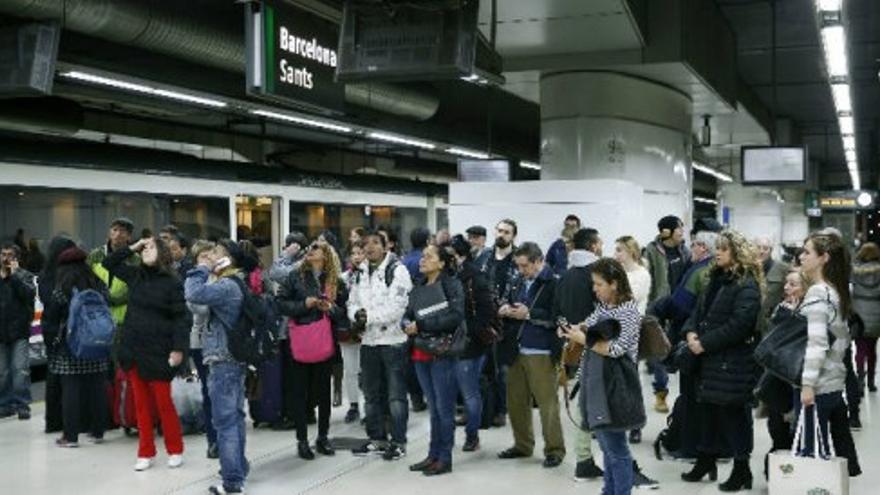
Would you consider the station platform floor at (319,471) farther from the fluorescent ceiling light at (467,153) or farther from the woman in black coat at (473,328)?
the fluorescent ceiling light at (467,153)

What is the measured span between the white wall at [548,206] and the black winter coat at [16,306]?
14.0ft

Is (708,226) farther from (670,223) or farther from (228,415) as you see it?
(228,415)

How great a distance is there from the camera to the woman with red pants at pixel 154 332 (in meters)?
5.78

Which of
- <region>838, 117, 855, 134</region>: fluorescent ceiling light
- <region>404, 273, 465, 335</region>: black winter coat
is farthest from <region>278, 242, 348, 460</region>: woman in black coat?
<region>838, 117, 855, 134</region>: fluorescent ceiling light

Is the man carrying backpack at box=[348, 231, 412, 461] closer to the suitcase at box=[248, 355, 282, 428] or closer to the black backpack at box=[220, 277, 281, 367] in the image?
the black backpack at box=[220, 277, 281, 367]

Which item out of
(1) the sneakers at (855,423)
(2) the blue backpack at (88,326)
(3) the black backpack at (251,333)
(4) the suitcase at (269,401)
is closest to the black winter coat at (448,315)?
(3) the black backpack at (251,333)

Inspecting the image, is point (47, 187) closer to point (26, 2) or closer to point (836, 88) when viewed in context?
point (26, 2)

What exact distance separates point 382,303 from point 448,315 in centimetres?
63

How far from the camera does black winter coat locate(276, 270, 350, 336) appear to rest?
6113mm

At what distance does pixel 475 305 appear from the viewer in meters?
6.03

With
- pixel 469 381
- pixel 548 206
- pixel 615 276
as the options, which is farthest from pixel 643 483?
pixel 548 206

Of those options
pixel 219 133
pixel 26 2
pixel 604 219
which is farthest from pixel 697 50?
pixel 219 133

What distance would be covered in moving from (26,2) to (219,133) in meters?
8.86

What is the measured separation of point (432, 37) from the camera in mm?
6035
